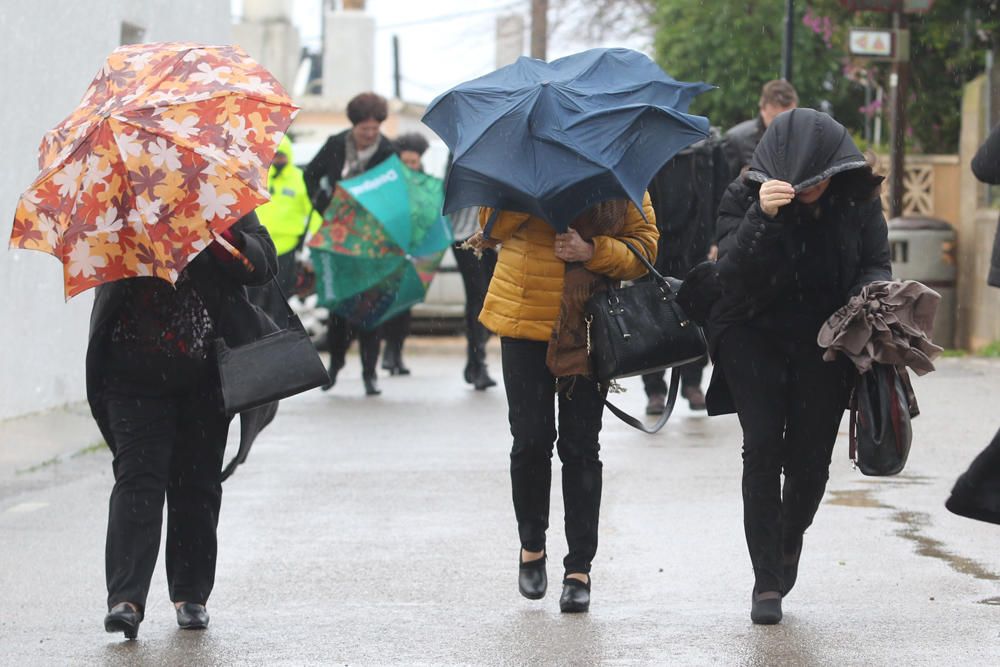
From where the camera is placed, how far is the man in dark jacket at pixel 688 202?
11.0 metres

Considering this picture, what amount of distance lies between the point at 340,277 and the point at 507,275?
6.94 metres

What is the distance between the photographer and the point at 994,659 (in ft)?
18.2

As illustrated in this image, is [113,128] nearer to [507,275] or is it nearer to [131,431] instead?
[131,431]

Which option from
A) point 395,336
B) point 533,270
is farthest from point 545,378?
point 395,336

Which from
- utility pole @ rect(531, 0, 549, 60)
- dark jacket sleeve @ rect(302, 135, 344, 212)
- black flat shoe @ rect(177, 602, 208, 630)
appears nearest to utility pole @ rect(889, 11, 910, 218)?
dark jacket sleeve @ rect(302, 135, 344, 212)

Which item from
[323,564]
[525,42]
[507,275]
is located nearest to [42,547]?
[323,564]

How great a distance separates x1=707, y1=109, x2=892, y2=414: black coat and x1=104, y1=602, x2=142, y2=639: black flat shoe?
6.73 feet

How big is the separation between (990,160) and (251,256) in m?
2.24

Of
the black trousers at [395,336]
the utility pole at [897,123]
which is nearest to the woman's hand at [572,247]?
the black trousers at [395,336]

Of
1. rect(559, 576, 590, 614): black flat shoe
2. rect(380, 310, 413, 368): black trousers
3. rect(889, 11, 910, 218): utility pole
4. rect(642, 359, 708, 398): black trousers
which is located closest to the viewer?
rect(559, 576, 590, 614): black flat shoe

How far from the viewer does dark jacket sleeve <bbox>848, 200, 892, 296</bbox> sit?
608 centimetres

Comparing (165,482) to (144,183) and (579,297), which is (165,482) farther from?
(579,297)

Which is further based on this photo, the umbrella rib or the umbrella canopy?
the umbrella canopy

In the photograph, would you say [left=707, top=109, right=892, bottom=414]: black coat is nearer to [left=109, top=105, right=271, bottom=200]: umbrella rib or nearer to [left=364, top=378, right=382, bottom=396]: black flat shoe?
[left=109, top=105, right=271, bottom=200]: umbrella rib
